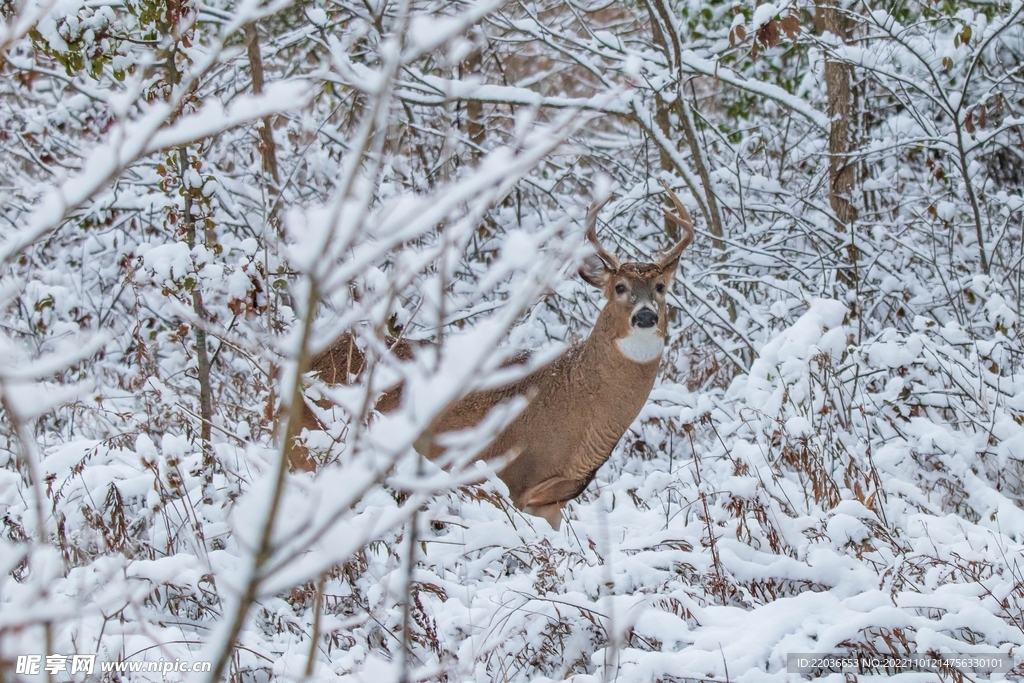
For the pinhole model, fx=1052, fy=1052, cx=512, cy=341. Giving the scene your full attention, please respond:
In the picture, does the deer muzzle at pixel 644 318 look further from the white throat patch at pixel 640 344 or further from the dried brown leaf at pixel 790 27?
the dried brown leaf at pixel 790 27

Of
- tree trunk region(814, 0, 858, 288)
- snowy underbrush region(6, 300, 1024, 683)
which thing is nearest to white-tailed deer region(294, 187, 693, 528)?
snowy underbrush region(6, 300, 1024, 683)

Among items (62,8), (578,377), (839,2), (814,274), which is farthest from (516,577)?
(839,2)

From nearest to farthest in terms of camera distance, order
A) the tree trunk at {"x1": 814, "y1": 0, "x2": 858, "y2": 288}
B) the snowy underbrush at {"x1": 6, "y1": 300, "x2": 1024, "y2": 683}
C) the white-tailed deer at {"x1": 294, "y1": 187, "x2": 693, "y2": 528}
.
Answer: the snowy underbrush at {"x1": 6, "y1": 300, "x2": 1024, "y2": 683}, the white-tailed deer at {"x1": 294, "y1": 187, "x2": 693, "y2": 528}, the tree trunk at {"x1": 814, "y1": 0, "x2": 858, "y2": 288}

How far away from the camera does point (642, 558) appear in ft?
11.2

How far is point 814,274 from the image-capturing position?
22.7ft

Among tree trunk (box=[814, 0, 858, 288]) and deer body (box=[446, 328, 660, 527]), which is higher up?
tree trunk (box=[814, 0, 858, 288])

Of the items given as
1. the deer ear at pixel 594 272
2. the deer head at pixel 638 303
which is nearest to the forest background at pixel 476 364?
the deer head at pixel 638 303

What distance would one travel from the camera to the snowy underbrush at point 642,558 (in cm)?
273

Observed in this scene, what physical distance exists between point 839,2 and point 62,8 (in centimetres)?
524

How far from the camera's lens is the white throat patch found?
484 cm

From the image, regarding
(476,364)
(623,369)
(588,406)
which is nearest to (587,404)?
(588,406)

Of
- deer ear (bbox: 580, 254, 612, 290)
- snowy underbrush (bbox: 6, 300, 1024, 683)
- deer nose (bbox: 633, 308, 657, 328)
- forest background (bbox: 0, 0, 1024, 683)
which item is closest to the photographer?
forest background (bbox: 0, 0, 1024, 683)

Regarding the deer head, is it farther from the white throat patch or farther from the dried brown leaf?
the dried brown leaf

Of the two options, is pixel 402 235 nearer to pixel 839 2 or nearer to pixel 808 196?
pixel 808 196
